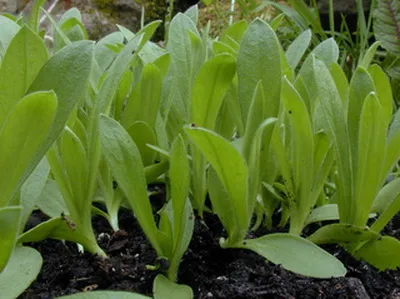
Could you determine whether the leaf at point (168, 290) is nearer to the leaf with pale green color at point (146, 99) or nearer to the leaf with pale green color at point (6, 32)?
the leaf with pale green color at point (146, 99)

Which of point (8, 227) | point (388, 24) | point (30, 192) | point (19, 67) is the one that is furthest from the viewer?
point (388, 24)

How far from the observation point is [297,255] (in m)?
0.64

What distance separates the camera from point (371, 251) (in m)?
0.72

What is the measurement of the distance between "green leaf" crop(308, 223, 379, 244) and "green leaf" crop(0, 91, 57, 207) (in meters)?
0.35

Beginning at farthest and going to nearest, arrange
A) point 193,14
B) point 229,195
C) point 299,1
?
1. point 299,1
2. point 193,14
3. point 229,195

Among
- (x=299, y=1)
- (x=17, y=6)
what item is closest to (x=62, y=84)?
(x=299, y=1)

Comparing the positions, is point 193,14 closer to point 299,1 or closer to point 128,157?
point 128,157

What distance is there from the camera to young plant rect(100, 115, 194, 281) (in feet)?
2.06

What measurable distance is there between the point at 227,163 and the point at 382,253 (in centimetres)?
24

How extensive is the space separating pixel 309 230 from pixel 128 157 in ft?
0.93

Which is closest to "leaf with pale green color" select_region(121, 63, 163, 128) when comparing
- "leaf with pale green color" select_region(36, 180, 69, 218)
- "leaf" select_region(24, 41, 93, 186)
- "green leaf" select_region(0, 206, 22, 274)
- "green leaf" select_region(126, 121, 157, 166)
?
"green leaf" select_region(126, 121, 157, 166)

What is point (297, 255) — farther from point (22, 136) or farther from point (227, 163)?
point (22, 136)

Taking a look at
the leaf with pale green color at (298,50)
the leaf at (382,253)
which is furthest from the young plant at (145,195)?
the leaf with pale green color at (298,50)

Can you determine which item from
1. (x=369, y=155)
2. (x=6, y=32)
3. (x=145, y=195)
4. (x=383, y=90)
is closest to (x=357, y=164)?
(x=369, y=155)
